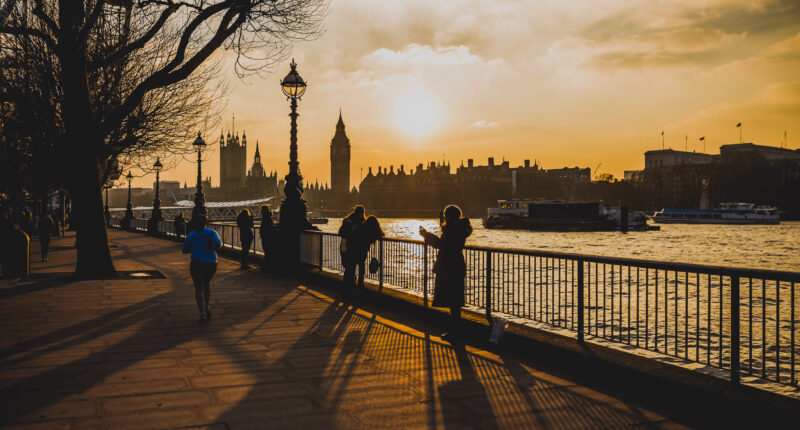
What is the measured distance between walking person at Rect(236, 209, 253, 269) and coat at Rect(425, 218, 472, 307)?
1083 centimetres

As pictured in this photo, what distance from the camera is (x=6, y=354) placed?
7168 mm

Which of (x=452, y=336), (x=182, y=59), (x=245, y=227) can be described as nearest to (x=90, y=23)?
(x=182, y=59)

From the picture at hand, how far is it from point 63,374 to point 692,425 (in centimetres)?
602

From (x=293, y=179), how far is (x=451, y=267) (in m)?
9.60

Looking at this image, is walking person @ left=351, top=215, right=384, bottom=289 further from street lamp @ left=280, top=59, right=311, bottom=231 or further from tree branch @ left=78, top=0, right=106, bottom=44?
tree branch @ left=78, top=0, right=106, bottom=44

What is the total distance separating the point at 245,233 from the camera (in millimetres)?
18422

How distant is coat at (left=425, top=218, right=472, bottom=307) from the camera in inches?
319

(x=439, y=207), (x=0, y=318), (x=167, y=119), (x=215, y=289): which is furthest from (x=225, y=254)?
(x=439, y=207)

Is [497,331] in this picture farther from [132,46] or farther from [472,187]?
[472,187]

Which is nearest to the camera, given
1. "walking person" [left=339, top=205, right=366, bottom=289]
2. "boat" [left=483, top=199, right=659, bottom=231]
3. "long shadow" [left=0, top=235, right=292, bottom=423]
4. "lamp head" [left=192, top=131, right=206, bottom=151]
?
"long shadow" [left=0, top=235, right=292, bottom=423]

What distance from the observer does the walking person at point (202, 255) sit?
9.49 meters

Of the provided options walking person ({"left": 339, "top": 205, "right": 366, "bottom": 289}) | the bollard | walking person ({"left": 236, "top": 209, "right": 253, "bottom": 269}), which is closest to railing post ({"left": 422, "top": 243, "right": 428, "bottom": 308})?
walking person ({"left": 339, "top": 205, "right": 366, "bottom": 289})

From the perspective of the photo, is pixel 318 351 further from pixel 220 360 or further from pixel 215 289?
pixel 215 289

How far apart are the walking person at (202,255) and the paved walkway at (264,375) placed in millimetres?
463
